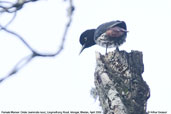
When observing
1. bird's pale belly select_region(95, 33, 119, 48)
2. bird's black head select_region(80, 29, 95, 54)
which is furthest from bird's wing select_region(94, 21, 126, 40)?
bird's black head select_region(80, 29, 95, 54)

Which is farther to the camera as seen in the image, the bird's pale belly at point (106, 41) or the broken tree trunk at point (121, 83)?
the bird's pale belly at point (106, 41)

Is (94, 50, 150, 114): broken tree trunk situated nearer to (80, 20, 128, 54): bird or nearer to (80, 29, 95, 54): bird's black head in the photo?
(80, 20, 128, 54): bird

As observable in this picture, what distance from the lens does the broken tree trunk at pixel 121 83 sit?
4211 millimetres

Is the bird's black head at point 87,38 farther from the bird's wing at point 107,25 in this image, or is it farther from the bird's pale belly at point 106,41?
the bird's wing at point 107,25

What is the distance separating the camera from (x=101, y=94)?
444 centimetres

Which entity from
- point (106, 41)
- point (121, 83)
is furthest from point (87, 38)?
point (121, 83)

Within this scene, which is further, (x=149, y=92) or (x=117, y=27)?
(x=117, y=27)

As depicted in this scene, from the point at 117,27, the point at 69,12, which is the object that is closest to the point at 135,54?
the point at 69,12

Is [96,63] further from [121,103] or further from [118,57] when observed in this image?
Result: [121,103]

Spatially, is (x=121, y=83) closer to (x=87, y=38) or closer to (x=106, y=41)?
(x=106, y=41)

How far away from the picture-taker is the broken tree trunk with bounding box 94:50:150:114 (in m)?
4.21

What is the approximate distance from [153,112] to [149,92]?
172 centimetres

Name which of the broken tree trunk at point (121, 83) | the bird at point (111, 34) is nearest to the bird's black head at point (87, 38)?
the bird at point (111, 34)

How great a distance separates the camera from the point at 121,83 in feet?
14.4
